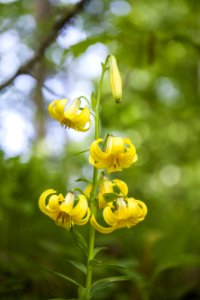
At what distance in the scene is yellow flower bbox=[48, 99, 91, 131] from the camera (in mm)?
1360

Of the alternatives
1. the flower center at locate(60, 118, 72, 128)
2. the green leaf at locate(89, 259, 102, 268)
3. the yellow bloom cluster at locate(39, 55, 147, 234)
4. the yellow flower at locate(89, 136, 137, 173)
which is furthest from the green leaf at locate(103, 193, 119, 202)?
the flower center at locate(60, 118, 72, 128)

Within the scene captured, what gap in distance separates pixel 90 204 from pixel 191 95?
2.81m

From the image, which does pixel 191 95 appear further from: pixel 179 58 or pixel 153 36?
pixel 153 36

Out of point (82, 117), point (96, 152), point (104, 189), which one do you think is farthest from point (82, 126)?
point (104, 189)

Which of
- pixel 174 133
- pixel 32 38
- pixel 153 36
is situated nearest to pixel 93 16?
pixel 32 38

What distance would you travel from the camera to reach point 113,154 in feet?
4.37

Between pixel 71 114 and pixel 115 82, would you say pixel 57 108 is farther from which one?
pixel 115 82

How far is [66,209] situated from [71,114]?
363 millimetres

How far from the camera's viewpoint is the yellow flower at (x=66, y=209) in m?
1.27

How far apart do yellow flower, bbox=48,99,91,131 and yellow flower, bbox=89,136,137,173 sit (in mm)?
138

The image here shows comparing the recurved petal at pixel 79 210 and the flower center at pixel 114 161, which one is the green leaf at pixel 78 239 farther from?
the flower center at pixel 114 161

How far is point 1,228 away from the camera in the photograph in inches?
116

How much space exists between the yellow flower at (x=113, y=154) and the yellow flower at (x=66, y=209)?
0.48 feet

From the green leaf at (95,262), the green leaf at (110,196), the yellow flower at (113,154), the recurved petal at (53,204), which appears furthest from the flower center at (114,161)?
the green leaf at (95,262)
